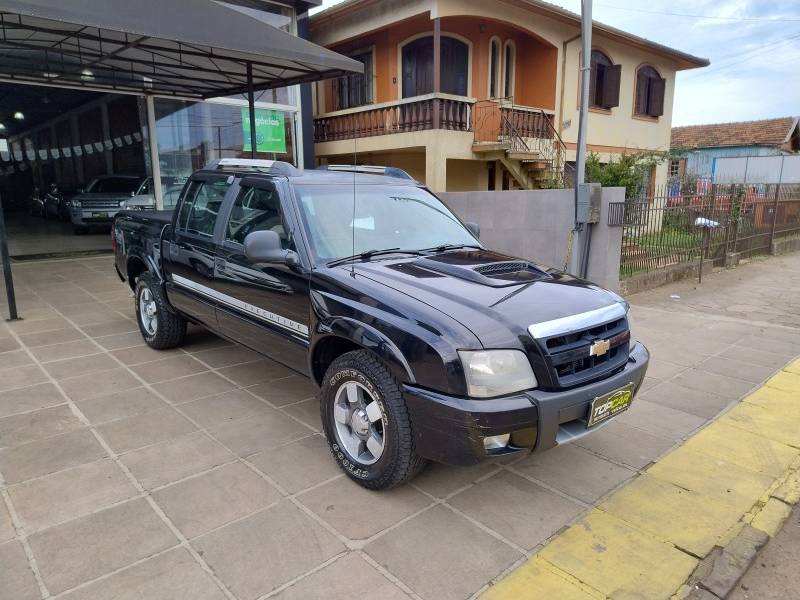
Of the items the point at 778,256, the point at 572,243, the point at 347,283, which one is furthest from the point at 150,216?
the point at 778,256

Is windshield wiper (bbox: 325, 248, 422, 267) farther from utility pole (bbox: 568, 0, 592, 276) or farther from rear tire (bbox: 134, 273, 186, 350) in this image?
utility pole (bbox: 568, 0, 592, 276)

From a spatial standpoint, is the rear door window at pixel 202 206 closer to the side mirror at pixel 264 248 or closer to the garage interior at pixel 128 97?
the side mirror at pixel 264 248

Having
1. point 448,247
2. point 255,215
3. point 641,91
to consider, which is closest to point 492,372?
point 448,247

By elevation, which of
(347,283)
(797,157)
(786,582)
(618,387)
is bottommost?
(786,582)

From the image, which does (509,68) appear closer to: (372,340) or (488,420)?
(372,340)

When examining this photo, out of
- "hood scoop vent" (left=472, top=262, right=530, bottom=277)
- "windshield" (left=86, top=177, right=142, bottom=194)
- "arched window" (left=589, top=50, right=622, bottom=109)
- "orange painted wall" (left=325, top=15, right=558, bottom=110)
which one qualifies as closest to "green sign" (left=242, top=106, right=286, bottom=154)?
"orange painted wall" (left=325, top=15, right=558, bottom=110)

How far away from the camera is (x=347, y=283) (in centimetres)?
317

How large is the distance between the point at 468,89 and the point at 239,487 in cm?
1290

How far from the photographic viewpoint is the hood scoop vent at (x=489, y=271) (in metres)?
3.23

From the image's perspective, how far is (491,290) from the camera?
3057 millimetres

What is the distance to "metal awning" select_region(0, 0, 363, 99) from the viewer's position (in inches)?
220

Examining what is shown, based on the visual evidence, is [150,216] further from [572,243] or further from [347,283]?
[572,243]

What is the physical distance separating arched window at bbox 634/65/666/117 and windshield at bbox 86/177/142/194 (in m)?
15.3

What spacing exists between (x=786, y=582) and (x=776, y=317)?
19.2ft
